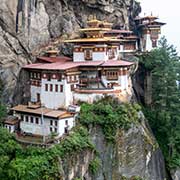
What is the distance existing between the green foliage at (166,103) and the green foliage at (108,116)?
7.17 metres

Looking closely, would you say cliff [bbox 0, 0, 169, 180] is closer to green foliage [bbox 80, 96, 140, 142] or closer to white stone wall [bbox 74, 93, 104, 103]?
green foliage [bbox 80, 96, 140, 142]

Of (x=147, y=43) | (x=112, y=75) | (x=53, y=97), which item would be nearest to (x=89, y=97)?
(x=53, y=97)

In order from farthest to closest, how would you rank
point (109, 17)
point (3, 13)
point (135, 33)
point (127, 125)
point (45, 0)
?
1. point (135, 33)
2. point (109, 17)
3. point (45, 0)
4. point (3, 13)
5. point (127, 125)

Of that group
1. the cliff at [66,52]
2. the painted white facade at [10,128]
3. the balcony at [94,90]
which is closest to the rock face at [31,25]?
the cliff at [66,52]

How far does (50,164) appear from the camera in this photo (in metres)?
28.2

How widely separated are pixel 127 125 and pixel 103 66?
5791mm

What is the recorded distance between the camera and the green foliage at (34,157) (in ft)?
90.0

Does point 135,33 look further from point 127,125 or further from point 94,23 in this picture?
point 127,125

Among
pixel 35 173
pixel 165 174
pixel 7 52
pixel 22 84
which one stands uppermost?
pixel 7 52

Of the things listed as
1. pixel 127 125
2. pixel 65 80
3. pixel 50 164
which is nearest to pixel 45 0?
pixel 65 80

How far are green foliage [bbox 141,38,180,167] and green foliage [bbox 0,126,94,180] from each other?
12.0 m

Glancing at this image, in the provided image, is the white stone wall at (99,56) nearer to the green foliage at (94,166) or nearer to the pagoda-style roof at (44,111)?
the pagoda-style roof at (44,111)

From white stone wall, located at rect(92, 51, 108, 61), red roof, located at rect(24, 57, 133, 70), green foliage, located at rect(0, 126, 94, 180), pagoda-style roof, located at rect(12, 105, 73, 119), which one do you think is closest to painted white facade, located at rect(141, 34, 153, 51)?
white stone wall, located at rect(92, 51, 108, 61)

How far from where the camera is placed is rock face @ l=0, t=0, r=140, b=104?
35.6 meters
